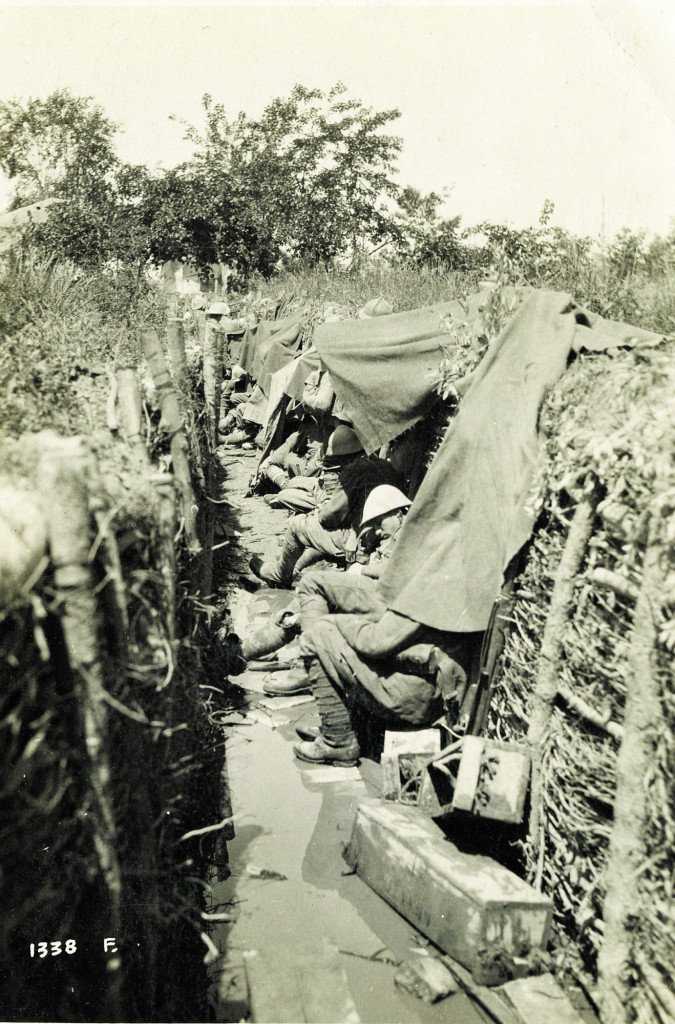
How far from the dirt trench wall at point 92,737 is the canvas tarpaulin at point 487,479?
166 cm

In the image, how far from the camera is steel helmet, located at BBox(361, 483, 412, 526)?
500 centimetres

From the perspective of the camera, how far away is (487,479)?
3.91 metres

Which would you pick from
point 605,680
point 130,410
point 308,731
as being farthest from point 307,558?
point 130,410

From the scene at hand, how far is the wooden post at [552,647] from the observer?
296 centimetres

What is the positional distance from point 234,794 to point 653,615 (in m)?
2.55

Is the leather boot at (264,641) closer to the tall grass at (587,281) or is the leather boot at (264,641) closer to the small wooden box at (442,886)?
the small wooden box at (442,886)

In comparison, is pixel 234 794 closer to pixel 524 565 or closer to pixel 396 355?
pixel 524 565

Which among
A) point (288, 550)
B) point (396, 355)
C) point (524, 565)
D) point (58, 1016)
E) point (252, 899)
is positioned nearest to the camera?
point (58, 1016)

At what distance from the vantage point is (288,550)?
22.1 feet

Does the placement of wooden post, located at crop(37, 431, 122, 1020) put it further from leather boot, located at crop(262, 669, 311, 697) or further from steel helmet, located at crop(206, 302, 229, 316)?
steel helmet, located at crop(206, 302, 229, 316)

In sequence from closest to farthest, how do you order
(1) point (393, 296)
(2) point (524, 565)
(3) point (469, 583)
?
(2) point (524, 565) < (3) point (469, 583) < (1) point (393, 296)

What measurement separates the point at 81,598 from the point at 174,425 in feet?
4.42

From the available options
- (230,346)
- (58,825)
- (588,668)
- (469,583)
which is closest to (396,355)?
(469,583)

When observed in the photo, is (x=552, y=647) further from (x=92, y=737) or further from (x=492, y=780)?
(x=92, y=737)
